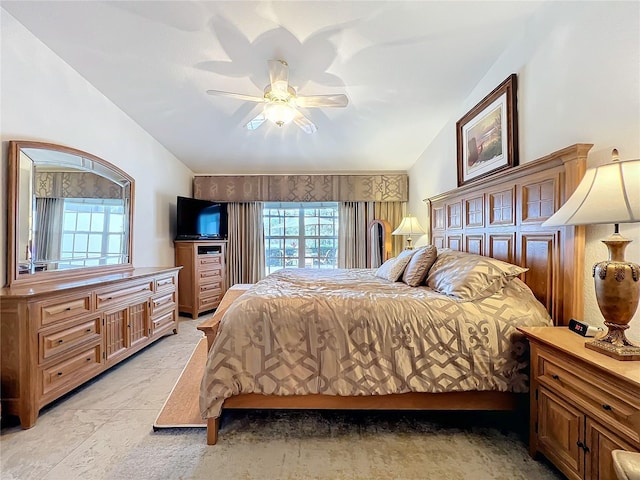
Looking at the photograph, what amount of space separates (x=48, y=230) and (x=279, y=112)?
7.03ft

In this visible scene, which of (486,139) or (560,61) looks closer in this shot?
(560,61)

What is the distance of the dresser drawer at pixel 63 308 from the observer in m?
1.90

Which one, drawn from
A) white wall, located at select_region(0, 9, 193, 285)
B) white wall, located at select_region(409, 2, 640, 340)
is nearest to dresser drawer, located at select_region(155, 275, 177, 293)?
white wall, located at select_region(0, 9, 193, 285)

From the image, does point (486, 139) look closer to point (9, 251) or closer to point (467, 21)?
point (467, 21)

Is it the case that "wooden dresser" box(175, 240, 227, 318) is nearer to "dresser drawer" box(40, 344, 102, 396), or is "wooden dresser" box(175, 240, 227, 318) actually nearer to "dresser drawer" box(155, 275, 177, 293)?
"dresser drawer" box(155, 275, 177, 293)

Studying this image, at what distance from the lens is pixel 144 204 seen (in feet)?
12.1

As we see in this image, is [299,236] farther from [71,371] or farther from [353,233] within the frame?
[71,371]

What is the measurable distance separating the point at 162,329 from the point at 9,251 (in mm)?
→ 1611

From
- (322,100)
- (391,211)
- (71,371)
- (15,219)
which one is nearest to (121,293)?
(71,371)

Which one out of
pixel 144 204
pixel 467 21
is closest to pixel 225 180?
pixel 144 204

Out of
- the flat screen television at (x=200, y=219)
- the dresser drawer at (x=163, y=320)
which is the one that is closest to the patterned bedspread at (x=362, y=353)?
the dresser drawer at (x=163, y=320)

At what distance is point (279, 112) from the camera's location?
8.14 ft

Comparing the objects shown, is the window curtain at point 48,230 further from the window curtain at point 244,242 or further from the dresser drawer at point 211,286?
the window curtain at point 244,242

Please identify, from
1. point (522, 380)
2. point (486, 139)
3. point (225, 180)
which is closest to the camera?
point (522, 380)
